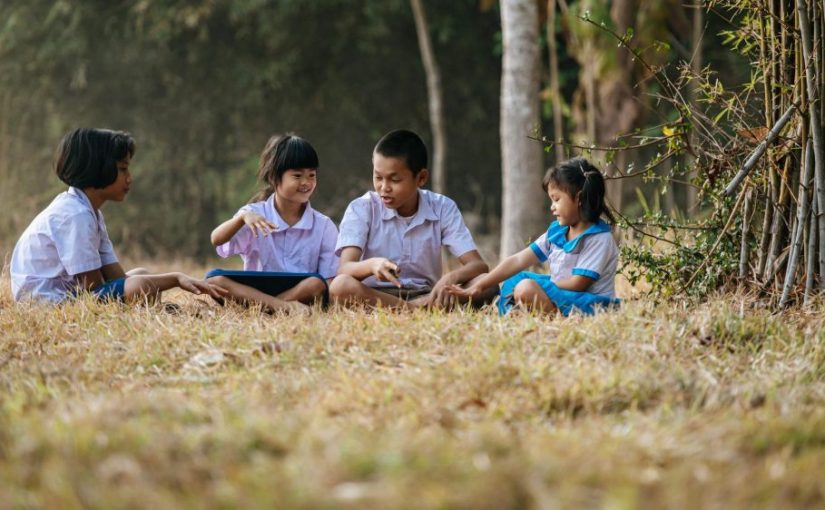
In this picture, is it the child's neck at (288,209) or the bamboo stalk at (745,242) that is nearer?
the bamboo stalk at (745,242)

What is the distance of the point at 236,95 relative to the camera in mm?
12633

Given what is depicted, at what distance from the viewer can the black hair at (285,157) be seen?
5.56 m

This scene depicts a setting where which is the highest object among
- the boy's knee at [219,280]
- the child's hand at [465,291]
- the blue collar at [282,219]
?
the blue collar at [282,219]

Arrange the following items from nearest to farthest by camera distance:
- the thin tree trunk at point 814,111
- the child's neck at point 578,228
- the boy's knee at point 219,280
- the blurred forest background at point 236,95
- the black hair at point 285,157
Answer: the thin tree trunk at point 814,111 → the child's neck at point 578,228 → the boy's knee at point 219,280 → the black hair at point 285,157 → the blurred forest background at point 236,95

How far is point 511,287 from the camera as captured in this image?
17.0 ft

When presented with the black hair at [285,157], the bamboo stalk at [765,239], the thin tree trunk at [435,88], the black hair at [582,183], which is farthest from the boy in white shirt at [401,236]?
the thin tree trunk at [435,88]

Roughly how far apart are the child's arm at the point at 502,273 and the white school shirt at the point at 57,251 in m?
1.87

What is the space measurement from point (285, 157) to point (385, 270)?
105 centimetres

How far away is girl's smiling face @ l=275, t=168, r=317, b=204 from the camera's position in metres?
5.60

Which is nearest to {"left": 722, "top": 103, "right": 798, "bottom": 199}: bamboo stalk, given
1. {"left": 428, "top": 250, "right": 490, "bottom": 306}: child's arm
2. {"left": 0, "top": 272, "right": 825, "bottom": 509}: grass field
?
{"left": 0, "top": 272, "right": 825, "bottom": 509}: grass field

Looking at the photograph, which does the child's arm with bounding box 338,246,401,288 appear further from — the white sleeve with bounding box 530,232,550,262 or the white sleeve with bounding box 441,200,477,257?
the white sleeve with bounding box 530,232,550,262

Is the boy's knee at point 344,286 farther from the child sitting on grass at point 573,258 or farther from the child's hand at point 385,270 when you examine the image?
the child sitting on grass at point 573,258

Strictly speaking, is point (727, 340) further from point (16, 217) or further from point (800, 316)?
point (16, 217)

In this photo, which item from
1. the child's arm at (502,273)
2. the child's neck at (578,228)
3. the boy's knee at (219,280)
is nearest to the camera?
the child's neck at (578,228)
